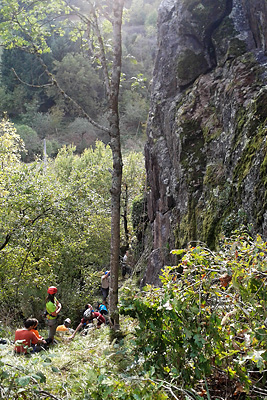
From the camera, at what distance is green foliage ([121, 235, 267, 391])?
237 centimetres

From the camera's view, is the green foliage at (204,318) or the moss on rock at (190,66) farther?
the moss on rock at (190,66)

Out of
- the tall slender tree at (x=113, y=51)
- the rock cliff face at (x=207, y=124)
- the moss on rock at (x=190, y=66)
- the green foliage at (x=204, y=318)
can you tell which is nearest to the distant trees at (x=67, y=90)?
the rock cliff face at (x=207, y=124)

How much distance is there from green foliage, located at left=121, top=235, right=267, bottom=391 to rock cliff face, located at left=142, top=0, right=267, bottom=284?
2.37m

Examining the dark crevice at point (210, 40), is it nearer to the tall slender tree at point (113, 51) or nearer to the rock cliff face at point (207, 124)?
the rock cliff face at point (207, 124)

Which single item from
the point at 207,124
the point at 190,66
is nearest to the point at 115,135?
the point at 207,124

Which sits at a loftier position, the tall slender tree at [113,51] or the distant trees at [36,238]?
the tall slender tree at [113,51]

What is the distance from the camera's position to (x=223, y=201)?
21.7 feet

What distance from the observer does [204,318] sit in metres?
2.60

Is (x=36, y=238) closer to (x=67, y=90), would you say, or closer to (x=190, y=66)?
(x=190, y=66)

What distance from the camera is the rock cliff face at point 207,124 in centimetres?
614

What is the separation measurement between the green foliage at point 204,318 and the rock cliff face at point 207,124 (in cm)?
237

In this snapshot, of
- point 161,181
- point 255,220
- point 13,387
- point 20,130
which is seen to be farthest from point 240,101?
point 20,130

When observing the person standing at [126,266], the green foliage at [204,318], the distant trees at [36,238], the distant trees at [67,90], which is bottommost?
the person standing at [126,266]

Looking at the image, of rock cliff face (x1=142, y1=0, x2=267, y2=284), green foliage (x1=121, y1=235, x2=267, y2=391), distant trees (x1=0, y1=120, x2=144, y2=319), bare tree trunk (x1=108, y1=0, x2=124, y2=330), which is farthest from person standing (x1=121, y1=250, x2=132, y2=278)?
green foliage (x1=121, y1=235, x2=267, y2=391)
